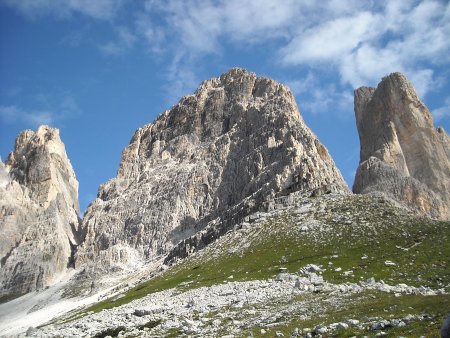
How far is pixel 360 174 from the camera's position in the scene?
495 feet

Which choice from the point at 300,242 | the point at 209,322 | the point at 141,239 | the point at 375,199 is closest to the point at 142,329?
the point at 209,322

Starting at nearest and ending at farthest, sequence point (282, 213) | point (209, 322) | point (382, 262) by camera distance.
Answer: point (209, 322), point (382, 262), point (282, 213)

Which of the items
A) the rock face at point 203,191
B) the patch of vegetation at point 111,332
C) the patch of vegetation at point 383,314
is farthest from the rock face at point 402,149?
the patch of vegetation at point 111,332

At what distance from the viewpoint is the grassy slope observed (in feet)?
163

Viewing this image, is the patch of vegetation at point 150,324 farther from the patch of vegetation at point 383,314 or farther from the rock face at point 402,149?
the rock face at point 402,149

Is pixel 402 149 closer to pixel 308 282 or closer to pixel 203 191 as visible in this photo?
pixel 203 191

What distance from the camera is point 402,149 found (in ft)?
551

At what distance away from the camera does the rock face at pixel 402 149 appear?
14250cm

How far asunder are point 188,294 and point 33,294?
427 ft

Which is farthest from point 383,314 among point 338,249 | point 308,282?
point 338,249

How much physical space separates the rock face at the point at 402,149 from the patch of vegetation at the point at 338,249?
5432 centimetres

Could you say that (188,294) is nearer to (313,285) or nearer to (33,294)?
(313,285)

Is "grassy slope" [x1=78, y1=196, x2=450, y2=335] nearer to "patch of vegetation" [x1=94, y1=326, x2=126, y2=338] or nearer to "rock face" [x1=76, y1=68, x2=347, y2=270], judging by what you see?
"patch of vegetation" [x1=94, y1=326, x2=126, y2=338]

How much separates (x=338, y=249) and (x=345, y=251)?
1.94 meters
